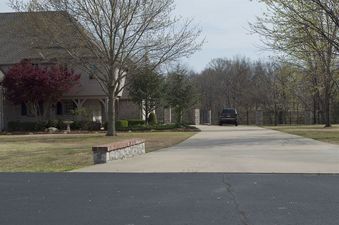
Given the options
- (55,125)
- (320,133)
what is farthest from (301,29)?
(55,125)

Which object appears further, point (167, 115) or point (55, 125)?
point (167, 115)

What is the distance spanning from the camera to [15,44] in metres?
44.3

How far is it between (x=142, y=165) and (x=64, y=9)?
56.4 feet

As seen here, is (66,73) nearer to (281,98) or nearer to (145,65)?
(145,65)

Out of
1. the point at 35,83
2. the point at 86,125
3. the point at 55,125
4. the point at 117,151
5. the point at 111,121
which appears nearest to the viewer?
the point at 117,151

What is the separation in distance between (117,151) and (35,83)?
957 inches

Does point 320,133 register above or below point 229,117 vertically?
below

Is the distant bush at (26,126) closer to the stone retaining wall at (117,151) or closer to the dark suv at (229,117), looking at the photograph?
the dark suv at (229,117)
